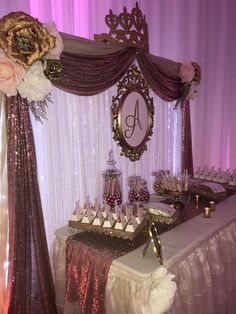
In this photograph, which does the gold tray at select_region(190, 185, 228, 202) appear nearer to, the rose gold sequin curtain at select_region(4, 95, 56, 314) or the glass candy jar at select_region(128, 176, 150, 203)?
the glass candy jar at select_region(128, 176, 150, 203)

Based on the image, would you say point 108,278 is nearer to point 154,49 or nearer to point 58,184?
point 58,184

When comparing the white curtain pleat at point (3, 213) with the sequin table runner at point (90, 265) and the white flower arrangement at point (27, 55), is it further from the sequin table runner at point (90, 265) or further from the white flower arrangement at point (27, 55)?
the sequin table runner at point (90, 265)

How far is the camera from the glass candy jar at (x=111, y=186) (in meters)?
1.96

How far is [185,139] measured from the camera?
276 cm

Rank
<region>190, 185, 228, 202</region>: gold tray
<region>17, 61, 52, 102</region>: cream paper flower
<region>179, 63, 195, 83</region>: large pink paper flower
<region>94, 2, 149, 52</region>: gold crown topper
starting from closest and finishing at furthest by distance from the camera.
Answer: <region>17, 61, 52, 102</region>: cream paper flower → <region>94, 2, 149, 52</region>: gold crown topper → <region>190, 185, 228, 202</region>: gold tray → <region>179, 63, 195, 83</region>: large pink paper flower

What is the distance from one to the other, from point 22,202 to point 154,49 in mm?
1800

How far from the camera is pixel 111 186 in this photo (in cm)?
200

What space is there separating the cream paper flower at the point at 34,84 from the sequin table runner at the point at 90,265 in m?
0.80

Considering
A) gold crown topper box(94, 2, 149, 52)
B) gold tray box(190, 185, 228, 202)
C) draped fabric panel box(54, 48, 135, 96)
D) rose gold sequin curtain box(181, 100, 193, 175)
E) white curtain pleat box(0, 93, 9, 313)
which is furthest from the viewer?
rose gold sequin curtain box(181, 100, 193, 175)

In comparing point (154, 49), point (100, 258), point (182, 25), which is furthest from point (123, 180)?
point (182, 25)

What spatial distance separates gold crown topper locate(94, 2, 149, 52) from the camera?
1908 millimetres

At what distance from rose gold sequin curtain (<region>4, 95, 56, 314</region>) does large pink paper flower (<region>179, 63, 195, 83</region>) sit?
1.50 meters

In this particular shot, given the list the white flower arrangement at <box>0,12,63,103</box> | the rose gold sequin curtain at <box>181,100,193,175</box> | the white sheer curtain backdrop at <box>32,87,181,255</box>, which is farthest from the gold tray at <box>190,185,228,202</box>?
the white flower arrangement at <box>0,12,63,103</box>

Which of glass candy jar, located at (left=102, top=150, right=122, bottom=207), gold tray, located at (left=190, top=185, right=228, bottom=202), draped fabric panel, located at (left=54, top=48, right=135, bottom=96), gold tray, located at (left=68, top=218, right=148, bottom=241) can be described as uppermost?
draped fabric panel, located at (left=54, top=48, right=135, bottom=96)
